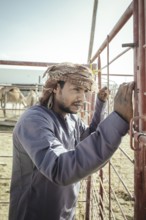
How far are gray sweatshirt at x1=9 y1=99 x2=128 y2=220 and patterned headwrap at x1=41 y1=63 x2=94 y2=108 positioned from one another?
190 mm

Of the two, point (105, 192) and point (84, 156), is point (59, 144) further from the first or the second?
point (105, 192)

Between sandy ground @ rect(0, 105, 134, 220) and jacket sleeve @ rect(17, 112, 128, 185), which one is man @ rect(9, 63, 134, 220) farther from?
sandy ground @ rect(0, 105, 134, 220)

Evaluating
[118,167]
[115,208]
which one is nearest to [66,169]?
[115,208]

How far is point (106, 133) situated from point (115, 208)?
143 inches

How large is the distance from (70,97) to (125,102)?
0.66 m

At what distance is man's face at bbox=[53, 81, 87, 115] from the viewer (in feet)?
6.19

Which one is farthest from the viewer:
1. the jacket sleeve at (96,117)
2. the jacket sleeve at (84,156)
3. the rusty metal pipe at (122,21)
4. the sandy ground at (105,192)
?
the sandy ground at (105,192)

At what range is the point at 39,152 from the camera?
137 cm

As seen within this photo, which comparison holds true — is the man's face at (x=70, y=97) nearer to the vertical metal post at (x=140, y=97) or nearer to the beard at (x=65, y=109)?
the beard at (x=65, y=109)

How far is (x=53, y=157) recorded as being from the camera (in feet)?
4.24

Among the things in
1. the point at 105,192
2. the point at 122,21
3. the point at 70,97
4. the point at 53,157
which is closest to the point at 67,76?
the point at 70,97

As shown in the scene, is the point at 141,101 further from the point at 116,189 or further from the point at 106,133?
the point at 116,189

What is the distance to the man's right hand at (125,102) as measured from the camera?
128 cm

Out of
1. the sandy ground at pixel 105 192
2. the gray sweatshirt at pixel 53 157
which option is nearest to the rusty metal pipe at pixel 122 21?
the gray sweatshirt at pixel 53 157
